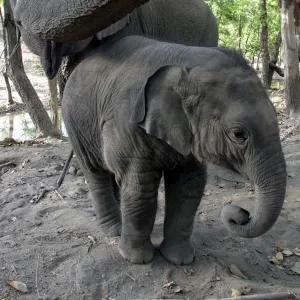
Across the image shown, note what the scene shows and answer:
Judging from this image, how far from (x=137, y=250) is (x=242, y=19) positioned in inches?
958

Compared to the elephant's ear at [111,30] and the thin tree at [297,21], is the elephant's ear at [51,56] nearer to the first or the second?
the elephant's ear at [111,30]

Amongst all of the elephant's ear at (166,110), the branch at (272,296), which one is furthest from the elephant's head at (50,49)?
the branch at (272,296)

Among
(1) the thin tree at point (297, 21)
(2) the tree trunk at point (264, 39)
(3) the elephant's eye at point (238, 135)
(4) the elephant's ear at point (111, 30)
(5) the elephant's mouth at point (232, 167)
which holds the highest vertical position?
(4) the elephant's ear at point (111, 30)

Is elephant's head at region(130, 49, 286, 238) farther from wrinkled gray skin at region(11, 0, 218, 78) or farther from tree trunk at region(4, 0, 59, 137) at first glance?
tree trunk at region(4, 0, 59, 137)

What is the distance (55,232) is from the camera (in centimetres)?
423

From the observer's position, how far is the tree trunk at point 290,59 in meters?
10.4

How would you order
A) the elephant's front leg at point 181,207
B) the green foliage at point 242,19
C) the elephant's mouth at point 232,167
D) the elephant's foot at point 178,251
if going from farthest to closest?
the green foliage at point 242,19
the elephant's foot at point 178,251
the elephant's front leg at point 181,207
the elephant's mouth at point 232,167

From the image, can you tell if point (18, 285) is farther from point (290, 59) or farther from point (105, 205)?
point (290, 59)

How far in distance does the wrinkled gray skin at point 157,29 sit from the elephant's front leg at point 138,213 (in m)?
0.99

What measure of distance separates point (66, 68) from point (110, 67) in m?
0.73

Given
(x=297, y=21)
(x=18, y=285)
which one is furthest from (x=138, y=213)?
(x=297, y=21)

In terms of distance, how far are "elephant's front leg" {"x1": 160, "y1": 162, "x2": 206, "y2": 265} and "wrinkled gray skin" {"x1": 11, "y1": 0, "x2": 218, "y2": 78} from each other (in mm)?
1086

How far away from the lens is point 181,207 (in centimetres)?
351

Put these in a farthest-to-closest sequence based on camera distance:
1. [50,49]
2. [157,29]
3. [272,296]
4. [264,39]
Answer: [264,39]
[157,29]
[50,49]
[272,296]
